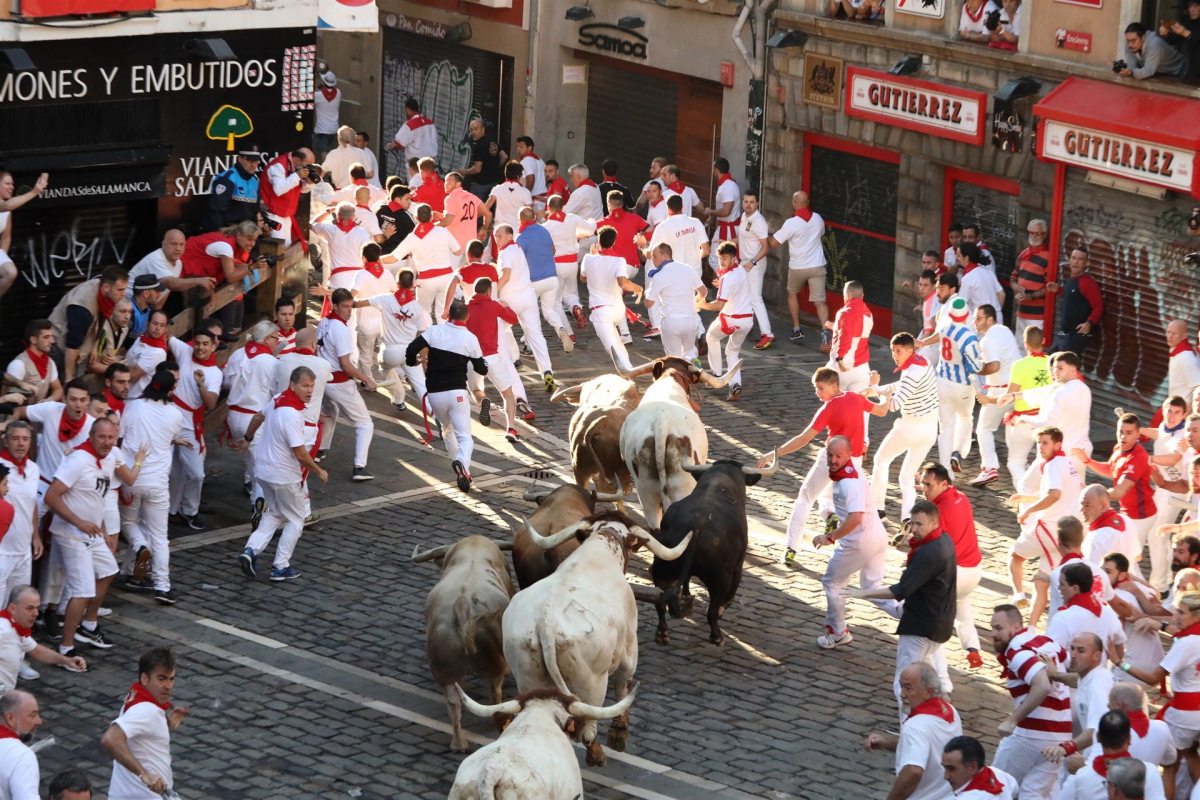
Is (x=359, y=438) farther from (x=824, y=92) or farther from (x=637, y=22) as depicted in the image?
(x=637, y=22)

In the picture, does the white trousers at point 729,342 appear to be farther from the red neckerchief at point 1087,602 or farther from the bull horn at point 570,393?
the red neckerchief at point 1087,602

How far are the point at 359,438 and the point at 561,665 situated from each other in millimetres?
6841

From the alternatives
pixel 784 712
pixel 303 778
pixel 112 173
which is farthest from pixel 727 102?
pixel 303 778

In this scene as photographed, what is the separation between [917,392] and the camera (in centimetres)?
1655

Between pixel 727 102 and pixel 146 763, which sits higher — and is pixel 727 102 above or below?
above

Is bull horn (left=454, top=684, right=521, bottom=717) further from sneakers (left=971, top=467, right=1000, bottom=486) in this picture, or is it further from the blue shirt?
the blue shirt

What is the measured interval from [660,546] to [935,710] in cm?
358

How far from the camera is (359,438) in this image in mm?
17750

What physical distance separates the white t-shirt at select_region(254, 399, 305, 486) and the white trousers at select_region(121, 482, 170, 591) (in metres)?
0.94

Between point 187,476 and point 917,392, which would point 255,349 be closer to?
point 187,476

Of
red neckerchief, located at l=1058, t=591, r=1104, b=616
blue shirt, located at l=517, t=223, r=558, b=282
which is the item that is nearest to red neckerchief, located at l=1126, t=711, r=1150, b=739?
red neckerchief, located at l=1058, t=591, r=1104, b=616

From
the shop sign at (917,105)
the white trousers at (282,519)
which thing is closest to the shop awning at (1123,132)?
the shop sign at (917,105)

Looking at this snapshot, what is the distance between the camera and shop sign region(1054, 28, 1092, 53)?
2064 centimetres

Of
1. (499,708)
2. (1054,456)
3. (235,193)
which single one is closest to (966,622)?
(1054,456)
